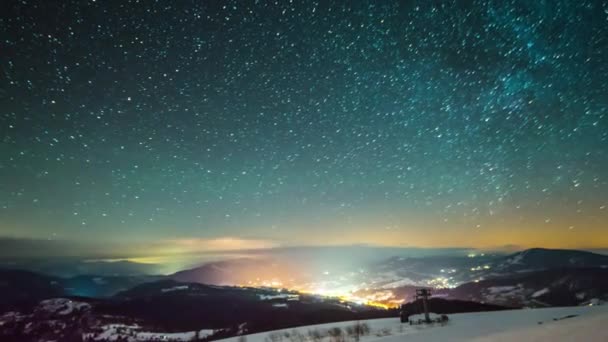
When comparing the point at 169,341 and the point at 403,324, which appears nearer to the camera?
the point at 403,324

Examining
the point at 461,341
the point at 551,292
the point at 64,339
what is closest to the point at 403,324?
the point at 461,341

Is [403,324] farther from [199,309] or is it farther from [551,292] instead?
[199,309]

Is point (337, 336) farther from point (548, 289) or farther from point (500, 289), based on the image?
point (500, 289)

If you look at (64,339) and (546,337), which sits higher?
(546,337)

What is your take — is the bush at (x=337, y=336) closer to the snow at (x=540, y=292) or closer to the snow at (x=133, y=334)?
the snow at (x=133, y=334)

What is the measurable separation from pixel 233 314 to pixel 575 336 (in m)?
169

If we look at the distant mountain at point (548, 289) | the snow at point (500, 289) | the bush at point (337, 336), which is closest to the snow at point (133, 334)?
the bush at point (337, 336)

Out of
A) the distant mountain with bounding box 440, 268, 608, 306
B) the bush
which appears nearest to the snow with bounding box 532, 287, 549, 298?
the distant mountain with bounding box 440, 268, 608, 306

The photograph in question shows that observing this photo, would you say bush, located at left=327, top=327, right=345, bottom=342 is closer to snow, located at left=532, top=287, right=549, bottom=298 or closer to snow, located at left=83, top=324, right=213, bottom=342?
snow, located at left=83, top=324, right=213, bottom=342

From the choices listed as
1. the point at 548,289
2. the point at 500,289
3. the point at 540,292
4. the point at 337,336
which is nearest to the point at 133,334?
the point at 337,336

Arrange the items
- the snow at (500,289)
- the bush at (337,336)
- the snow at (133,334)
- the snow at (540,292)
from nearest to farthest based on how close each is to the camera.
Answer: the bush at (337,336), the snow at (133,334), the snow at (540,292), the snow at (500,289)

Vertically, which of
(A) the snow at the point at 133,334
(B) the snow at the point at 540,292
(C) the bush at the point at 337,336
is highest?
(C) the bush at the point at 337,336

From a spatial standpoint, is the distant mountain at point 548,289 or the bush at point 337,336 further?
the distant mountain at point 548,289

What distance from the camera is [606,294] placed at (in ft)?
441
